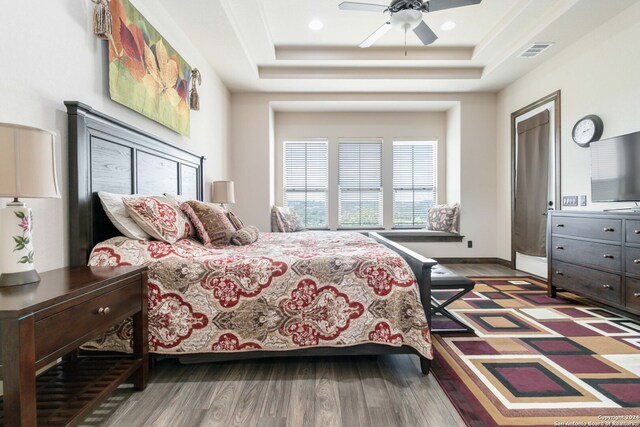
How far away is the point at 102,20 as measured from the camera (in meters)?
1.86

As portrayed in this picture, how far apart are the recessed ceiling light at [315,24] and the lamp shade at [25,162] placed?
3142 mm

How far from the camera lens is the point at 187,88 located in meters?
3.16

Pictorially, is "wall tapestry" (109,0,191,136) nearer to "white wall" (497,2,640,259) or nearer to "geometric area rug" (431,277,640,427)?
"geometric area rug" (431,277,640,427)

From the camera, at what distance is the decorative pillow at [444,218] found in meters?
5.10

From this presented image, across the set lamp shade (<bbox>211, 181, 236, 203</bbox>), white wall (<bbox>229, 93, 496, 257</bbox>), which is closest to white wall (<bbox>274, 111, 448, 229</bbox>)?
white wall (<bbox>229, 93, 496, 257</bbox>)

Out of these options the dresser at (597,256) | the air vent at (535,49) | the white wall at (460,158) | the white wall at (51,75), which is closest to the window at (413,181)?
the white wall at (460,158)

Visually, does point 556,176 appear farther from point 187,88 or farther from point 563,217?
point 187,88

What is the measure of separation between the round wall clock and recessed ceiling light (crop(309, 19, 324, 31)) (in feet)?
10.2

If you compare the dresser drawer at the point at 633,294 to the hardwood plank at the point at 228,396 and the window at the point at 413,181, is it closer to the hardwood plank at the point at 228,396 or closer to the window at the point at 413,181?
the hardwood plank at the point at 228,396

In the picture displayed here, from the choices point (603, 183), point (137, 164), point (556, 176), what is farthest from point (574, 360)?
point (137, 164)

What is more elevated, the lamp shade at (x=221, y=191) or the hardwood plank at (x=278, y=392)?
the lamp shade at (x=221, y=191)

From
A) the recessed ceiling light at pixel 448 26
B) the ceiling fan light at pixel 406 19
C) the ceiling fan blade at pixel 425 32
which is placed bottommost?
the ceiling fan light at pixel 406 19

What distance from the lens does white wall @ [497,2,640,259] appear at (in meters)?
2.83

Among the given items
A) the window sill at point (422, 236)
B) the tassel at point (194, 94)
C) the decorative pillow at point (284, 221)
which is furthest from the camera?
the window sill at point (422, 236)
